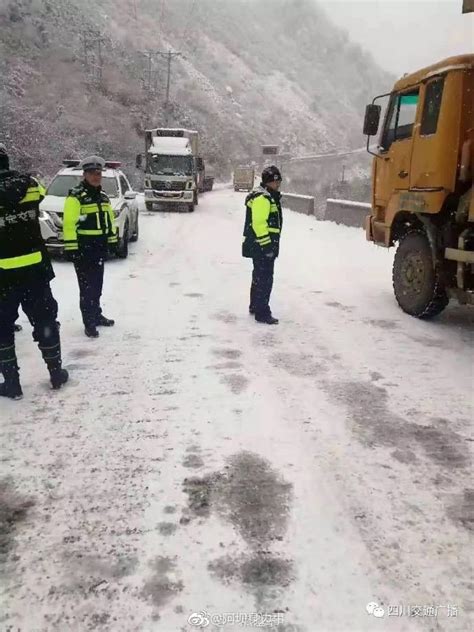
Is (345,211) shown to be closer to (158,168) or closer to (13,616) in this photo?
(158,168)

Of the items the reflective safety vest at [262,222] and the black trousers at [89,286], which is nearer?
the black trousers at [89,286]

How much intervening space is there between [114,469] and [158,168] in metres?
20.4

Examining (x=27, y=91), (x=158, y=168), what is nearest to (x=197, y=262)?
(x=158, y=168)

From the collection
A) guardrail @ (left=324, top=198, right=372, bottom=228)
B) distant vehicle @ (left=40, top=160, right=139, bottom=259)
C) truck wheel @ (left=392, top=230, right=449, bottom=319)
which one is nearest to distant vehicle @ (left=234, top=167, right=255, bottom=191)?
guardrail @ (left=324, top=198, right=372, bottom=228)

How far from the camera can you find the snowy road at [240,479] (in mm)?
2270

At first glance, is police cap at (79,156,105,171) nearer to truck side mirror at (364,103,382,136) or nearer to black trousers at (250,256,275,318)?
black trousers at (250,256,275,318)

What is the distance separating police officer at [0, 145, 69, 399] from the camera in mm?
4035

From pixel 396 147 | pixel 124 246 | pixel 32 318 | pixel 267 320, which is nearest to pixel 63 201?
pixel 124 246

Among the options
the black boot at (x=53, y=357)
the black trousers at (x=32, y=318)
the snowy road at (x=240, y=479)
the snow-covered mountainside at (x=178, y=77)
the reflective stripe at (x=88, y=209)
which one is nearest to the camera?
the snowy road at (x=240, y=479)

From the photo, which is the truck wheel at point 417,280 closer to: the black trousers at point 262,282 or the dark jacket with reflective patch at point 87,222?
the black trousers at point 262,282

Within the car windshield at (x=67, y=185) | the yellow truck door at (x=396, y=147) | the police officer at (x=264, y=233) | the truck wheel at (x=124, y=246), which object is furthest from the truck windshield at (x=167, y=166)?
the police officer at (x=264, y=233)

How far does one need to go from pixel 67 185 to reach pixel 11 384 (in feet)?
25.1

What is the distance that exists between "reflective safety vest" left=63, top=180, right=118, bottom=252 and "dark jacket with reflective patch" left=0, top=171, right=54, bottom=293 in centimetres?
135

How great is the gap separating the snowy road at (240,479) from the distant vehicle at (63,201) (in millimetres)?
4493
